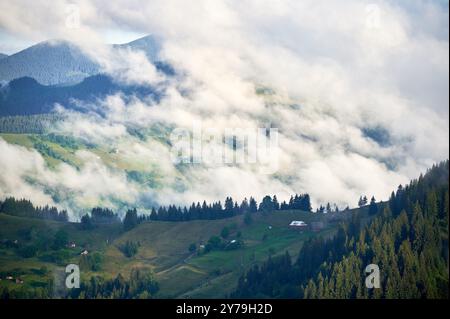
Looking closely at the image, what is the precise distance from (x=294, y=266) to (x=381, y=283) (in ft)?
140

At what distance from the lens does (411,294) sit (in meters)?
149

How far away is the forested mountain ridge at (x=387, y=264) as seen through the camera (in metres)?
148

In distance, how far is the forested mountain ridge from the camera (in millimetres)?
148125

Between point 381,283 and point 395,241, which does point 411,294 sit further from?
point 395,241

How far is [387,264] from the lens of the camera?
170m
